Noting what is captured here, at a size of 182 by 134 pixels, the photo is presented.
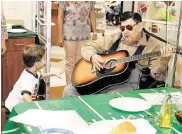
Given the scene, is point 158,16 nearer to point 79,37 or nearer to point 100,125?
point 79,37

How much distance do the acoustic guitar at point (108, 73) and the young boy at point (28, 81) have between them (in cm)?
34

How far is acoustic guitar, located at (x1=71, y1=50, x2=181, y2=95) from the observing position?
232 cm

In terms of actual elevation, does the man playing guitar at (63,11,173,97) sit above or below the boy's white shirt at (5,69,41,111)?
above

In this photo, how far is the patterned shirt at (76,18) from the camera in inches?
123

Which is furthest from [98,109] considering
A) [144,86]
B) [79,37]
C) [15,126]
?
[79,37]

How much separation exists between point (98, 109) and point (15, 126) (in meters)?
0.42

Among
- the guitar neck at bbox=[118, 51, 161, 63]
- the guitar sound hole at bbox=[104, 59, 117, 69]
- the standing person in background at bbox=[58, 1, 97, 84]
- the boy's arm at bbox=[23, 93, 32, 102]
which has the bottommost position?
the boy's arm at bbox=[23, 93, 32, 102]

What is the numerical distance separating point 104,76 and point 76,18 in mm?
1006

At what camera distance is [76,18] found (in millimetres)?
3164

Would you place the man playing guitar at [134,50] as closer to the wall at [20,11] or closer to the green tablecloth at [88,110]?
the green tablecloth at [88,110]

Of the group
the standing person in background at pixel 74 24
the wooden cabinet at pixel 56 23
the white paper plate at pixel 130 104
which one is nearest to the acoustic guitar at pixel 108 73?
the white paper plate at pixel 130 104

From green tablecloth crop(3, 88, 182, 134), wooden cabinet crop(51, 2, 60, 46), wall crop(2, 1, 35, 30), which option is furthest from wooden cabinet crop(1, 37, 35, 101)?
wooden cabinet crop(51, 2, 60, 46)

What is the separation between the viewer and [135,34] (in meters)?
2.41

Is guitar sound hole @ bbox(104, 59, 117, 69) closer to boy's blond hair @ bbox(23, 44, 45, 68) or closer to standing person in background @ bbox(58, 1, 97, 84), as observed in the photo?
boy's blond hair @ bbox(23, 44, 45, 68)
